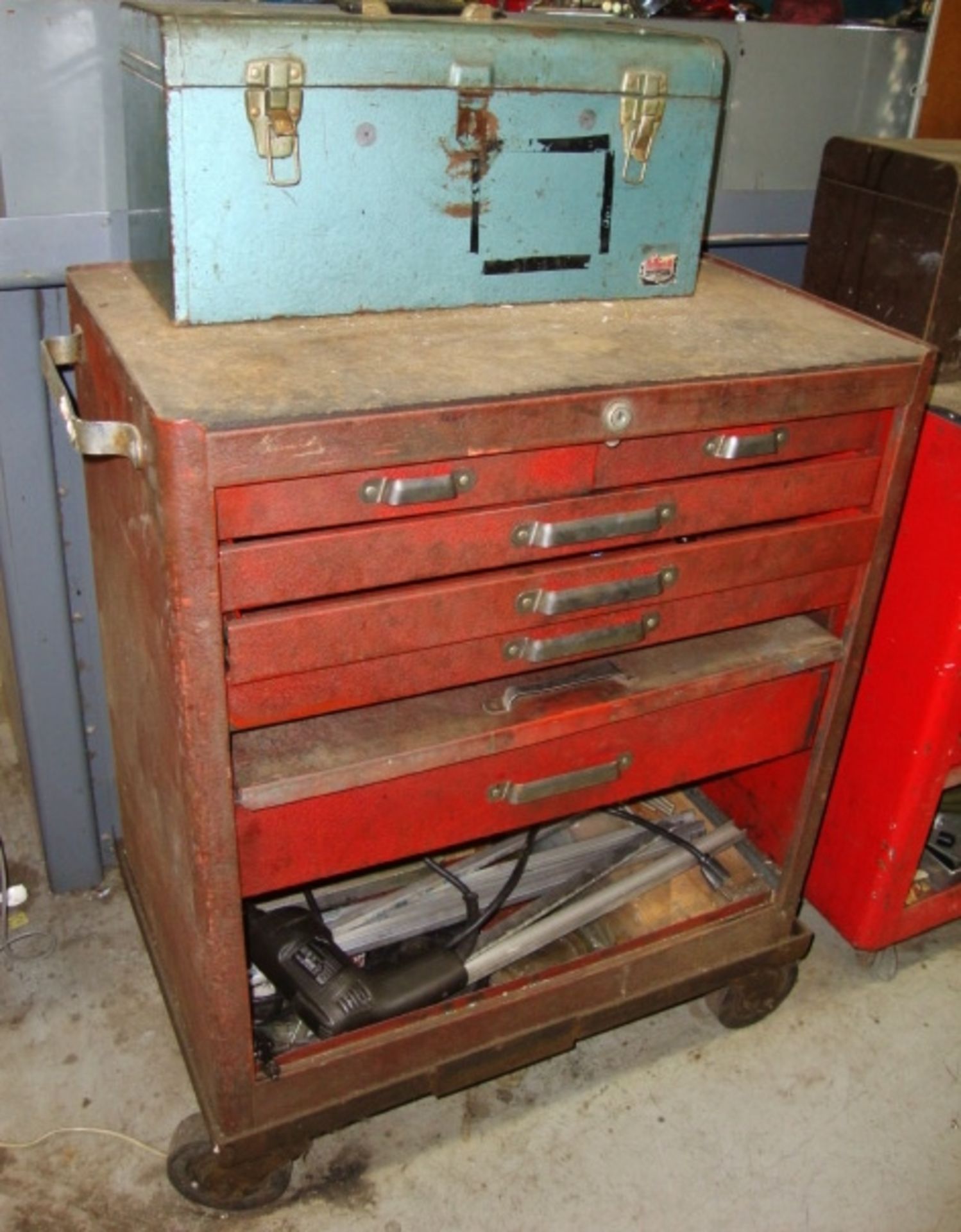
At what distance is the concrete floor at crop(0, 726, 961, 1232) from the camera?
4.97ft

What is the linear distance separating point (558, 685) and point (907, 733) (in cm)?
67

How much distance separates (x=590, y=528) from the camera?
1.19 metres

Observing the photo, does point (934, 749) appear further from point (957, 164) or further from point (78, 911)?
point (78, 911)

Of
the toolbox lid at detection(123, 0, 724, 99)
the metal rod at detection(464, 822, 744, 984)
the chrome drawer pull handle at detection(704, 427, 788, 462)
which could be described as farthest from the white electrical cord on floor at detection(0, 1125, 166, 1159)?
the toolbox lid at detection(123, 0, 724, 99)

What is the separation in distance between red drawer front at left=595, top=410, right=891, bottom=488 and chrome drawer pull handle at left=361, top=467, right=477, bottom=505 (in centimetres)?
18

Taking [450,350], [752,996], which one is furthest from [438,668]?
[752,996]

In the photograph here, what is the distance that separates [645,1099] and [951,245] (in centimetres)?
131

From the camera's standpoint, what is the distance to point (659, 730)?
142 centimetres

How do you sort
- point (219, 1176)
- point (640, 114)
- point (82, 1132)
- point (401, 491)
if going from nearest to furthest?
point (401, 491) < point (640, 114) < point (219, 1176) < point (82, 1132)

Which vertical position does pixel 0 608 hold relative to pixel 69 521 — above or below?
A: below

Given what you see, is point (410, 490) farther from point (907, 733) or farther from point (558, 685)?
point (907, 733)

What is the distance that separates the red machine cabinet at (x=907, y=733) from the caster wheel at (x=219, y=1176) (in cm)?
100

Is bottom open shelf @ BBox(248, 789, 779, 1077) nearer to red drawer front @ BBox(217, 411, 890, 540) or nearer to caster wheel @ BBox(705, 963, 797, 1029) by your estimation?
caster wheel @ BBox(705, 963, 797, 1029)

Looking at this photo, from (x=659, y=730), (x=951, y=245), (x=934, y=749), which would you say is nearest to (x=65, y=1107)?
(x=659, y=730)
